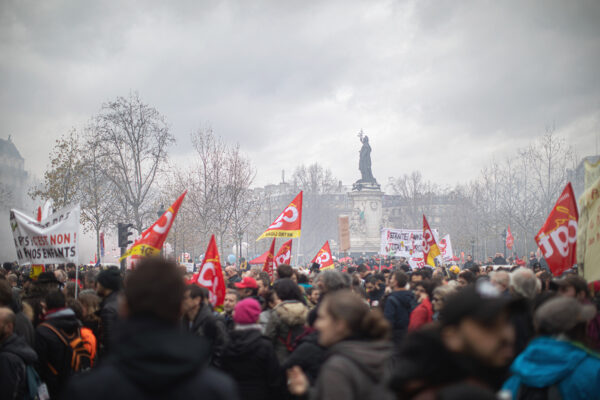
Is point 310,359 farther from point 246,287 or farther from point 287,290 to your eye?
point 246,287

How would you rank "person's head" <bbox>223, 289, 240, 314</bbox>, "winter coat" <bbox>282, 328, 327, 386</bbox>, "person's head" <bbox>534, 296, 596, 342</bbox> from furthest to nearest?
"person's head" <bbox>223, 289, 240, 314</bbox> < "winter coat" <bbox>282, 328, 327, 386</bbox> < "person's head" <bbox>534, 296, 596, 342</bbox>

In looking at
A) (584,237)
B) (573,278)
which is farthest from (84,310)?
(584,237)

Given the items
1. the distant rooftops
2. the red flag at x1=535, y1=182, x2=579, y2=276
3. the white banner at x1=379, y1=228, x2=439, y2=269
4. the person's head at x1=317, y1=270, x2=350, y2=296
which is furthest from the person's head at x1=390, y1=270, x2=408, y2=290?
the distant rooftops

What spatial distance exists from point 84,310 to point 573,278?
5.75m

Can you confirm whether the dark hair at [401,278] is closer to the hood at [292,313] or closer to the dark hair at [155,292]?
the hood at [292,313]

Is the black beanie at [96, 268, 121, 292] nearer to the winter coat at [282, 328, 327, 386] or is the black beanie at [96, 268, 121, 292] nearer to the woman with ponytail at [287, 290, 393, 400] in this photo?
the winter coat at [282, 328, 327, 386]

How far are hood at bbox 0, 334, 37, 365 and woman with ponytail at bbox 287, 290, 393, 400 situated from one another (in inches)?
119

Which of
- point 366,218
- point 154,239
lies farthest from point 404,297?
point 366,218

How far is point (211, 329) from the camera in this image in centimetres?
549

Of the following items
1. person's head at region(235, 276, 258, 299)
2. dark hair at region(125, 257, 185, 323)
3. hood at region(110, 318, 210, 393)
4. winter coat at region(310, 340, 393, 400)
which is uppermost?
dark hair at region(125, 257, 185, 323)

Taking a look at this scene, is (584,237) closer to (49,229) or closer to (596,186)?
(596,186)

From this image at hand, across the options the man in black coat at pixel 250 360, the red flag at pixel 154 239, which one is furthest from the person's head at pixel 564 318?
the red flag at pixel 154 239

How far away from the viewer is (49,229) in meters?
8.46

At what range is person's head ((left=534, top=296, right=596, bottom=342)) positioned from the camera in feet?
11.8
